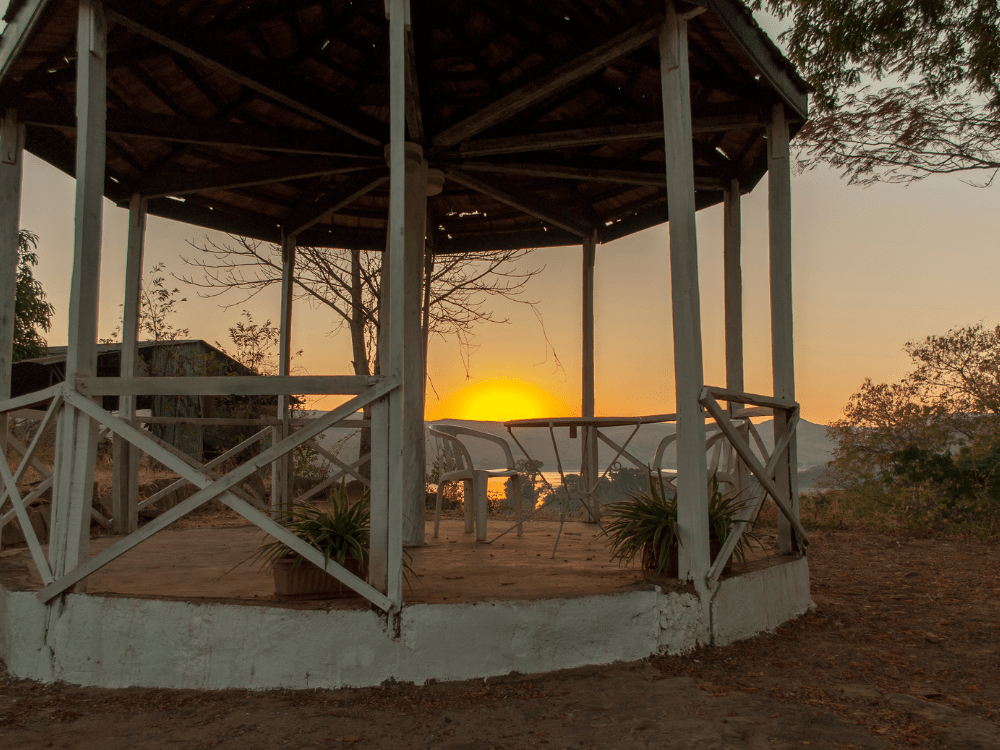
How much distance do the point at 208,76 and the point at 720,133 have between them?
142 inches

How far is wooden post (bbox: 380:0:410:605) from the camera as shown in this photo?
2.94 m

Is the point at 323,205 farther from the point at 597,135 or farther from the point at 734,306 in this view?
the point at 734,306

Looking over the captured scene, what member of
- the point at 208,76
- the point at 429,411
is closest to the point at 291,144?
the point at 208,76

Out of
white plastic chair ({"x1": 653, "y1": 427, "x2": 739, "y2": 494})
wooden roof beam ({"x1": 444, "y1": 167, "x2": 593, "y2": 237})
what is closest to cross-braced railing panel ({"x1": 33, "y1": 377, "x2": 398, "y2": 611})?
white plastic chair ({"x1": 653, "y1": 427, "x2": 739, "y2": 494})

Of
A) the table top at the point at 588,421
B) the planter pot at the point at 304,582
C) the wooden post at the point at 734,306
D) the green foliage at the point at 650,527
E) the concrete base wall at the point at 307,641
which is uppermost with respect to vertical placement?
the wooden post at the point at 734,306

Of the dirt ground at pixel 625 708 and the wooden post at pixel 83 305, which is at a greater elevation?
the wooden post at pixel 83 305

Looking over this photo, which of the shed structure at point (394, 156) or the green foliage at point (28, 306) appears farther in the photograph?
the green foliage at point (28, 306)

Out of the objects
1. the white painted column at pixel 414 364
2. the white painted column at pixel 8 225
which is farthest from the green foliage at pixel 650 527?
the white painted column at pixel 8 225

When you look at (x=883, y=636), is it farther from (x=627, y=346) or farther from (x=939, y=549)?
(x=627, y=346)

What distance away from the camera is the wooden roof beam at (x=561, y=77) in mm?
3686

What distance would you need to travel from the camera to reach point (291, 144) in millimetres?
5062

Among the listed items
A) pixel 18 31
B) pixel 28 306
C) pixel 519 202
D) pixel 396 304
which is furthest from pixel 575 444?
pixel 28 306

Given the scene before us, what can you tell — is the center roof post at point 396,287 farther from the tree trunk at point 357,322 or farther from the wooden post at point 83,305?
the tree trunk at point 357,322

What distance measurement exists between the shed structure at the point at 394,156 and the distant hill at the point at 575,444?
0.49 meters
